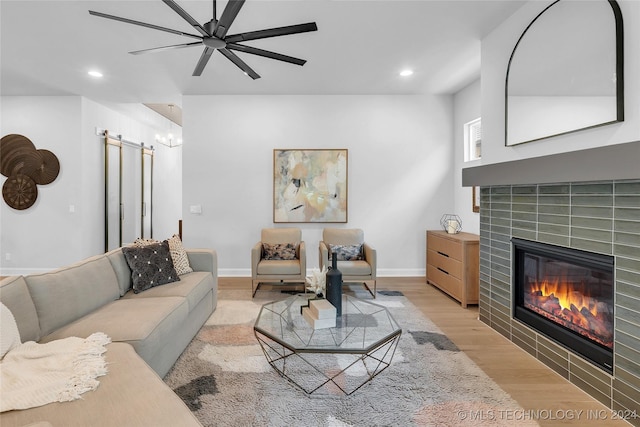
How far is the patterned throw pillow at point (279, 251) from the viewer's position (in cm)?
449

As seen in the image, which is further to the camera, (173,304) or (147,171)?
(147,171)

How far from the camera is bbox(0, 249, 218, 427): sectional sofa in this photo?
49.8 inches

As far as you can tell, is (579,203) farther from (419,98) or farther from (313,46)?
(419,98)

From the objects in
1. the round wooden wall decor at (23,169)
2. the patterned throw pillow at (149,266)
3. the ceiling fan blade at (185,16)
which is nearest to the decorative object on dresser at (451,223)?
the patterned throw pillow at (149,266)

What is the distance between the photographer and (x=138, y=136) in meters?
6.90

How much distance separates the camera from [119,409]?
1.28m

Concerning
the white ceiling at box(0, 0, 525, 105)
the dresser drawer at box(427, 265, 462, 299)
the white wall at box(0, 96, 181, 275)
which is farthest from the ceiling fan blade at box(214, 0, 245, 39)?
the white wall at box(0, 96, 181, 275)

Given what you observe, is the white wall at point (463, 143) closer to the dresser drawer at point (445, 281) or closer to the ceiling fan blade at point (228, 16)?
the dresser drawer at point (445, 281)

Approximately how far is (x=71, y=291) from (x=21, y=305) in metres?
0.34

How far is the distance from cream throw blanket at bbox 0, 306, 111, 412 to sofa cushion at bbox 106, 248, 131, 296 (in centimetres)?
101

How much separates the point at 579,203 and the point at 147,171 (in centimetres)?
747

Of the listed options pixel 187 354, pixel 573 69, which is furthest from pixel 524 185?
pixel 187 354

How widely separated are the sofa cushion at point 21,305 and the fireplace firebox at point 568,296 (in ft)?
11.0

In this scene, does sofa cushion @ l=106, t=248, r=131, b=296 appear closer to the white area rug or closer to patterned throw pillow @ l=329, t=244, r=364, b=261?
the white area rug
